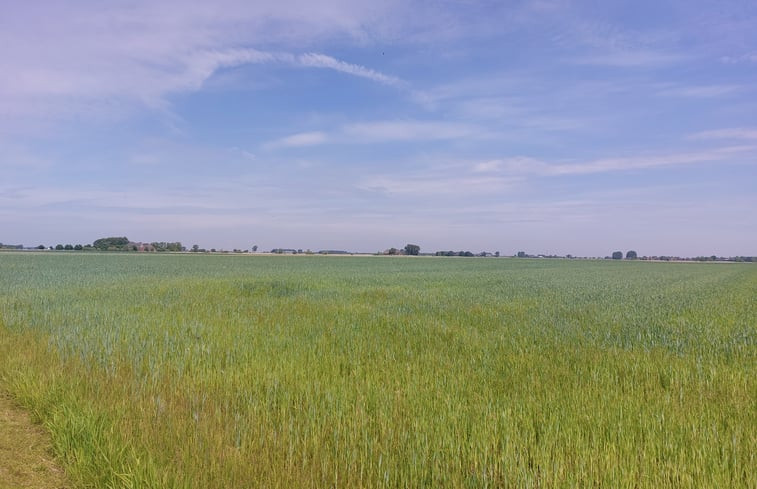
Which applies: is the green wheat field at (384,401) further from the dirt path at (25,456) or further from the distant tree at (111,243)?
the distant tree at (111,243)

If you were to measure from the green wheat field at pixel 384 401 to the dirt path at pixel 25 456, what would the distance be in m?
0.16

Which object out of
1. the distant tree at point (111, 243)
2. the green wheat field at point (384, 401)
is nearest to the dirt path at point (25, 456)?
the green wheat field at point (384, 401)

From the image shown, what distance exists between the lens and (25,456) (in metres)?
4.39

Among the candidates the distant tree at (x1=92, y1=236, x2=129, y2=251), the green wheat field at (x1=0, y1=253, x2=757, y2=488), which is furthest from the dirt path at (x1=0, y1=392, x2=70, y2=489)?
the distant tree at (x1=92, y1=236, x2=129, y2=251)

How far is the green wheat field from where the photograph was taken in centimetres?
370

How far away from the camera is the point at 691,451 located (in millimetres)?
3957

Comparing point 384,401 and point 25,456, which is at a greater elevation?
point 384,401

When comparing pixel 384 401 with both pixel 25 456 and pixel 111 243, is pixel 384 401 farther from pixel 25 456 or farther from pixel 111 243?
pixel 111 243

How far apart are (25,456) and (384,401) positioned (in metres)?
4.12

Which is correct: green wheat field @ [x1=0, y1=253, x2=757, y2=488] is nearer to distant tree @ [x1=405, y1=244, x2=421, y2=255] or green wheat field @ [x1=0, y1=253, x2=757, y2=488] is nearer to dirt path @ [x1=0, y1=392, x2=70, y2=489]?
dirt path @ [x1=0, y1=392, x2=70, y2=489]

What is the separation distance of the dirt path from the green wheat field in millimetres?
162

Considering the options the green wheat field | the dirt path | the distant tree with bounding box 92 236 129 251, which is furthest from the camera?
the distant tree with bounding box 92 236 129 251

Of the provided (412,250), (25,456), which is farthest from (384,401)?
(412,250)

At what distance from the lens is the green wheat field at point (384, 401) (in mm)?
3695
